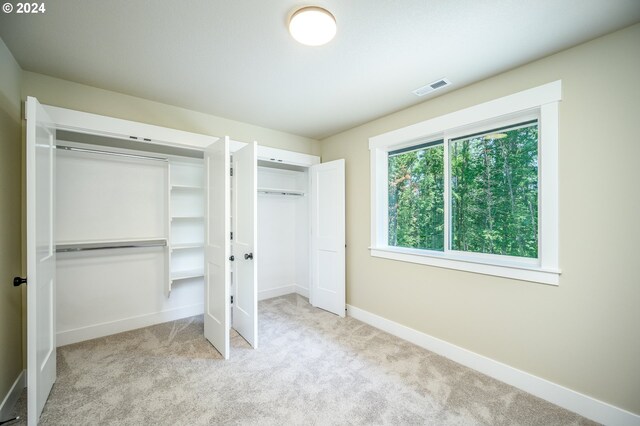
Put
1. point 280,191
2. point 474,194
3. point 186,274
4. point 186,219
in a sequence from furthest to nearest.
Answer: point 280,191, point 186,219, point 186,274, point 474,194

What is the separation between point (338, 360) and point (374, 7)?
275cm

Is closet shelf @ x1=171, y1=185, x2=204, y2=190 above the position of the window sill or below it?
above

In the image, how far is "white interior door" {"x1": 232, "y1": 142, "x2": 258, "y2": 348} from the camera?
2615 mm

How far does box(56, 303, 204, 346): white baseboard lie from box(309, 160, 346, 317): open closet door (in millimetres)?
1718

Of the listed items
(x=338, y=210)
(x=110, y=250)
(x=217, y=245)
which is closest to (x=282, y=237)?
(x=338, y=210)

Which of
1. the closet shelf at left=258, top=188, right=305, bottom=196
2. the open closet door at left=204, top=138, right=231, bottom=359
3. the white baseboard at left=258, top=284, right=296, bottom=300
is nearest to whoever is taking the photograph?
the open closet door at left=204, top=138, right=231, bottom=359

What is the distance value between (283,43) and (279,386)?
2.59 m

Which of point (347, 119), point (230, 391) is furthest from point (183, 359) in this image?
point (347, 119)

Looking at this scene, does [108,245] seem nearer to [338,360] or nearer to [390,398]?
[338,360]

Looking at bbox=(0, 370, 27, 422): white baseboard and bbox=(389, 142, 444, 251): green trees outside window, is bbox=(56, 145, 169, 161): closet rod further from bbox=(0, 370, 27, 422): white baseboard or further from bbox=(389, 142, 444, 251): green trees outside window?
bbox=(389, 142, 444, 251): green trees outside window

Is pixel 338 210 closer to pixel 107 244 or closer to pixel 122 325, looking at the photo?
pixel 107 244

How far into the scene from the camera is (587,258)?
180 cm

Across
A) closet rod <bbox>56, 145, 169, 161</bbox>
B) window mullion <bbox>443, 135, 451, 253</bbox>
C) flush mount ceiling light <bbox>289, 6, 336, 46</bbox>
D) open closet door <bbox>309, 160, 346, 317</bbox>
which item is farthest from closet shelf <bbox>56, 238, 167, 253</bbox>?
window mullion <bbox>443, 135, 451, 253</bbox>

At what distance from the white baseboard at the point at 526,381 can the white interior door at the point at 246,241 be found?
161 centimetres
